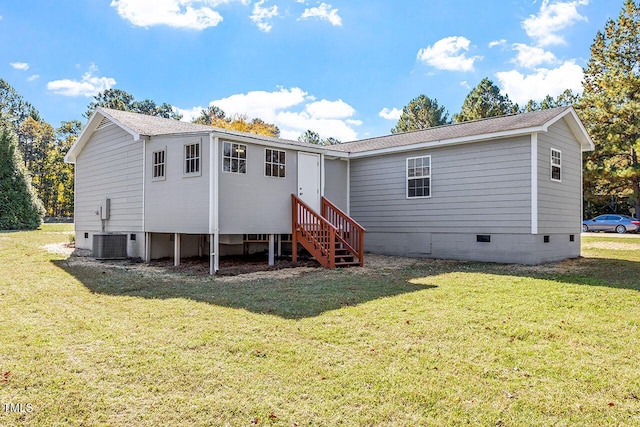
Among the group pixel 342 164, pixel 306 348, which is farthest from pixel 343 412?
pixel 342 164

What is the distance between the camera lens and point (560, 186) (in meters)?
11.2

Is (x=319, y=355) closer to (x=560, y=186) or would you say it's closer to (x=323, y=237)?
(x=323, y=237)

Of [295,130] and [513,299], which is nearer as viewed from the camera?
[513,299]

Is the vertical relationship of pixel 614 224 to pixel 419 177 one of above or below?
below

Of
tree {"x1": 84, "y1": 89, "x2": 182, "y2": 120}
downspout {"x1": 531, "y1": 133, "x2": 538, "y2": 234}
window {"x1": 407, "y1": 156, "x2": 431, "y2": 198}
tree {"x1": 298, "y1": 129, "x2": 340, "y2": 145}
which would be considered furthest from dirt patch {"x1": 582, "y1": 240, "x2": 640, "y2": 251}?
tree {"x1": 84, "y1": 89, "x2": 182, "y2": 120}

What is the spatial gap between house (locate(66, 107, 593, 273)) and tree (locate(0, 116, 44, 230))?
10967mm

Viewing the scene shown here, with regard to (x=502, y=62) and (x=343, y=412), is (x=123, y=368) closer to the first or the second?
(x=343, y=412)

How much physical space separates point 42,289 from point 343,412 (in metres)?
5.92

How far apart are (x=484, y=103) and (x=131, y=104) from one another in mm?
43106

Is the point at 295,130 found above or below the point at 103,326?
above

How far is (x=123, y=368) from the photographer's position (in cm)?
335

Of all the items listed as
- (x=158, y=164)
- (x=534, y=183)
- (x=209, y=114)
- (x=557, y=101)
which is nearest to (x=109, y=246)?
(x=158, y=164)

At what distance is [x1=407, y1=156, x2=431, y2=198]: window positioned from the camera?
12.1 metres

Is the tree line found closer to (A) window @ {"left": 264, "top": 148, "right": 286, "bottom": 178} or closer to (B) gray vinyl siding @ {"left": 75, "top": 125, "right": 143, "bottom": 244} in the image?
(B) gray vinyl siding @ {"left": 75, "top": 125, "right": 143, "bottom": 244}
